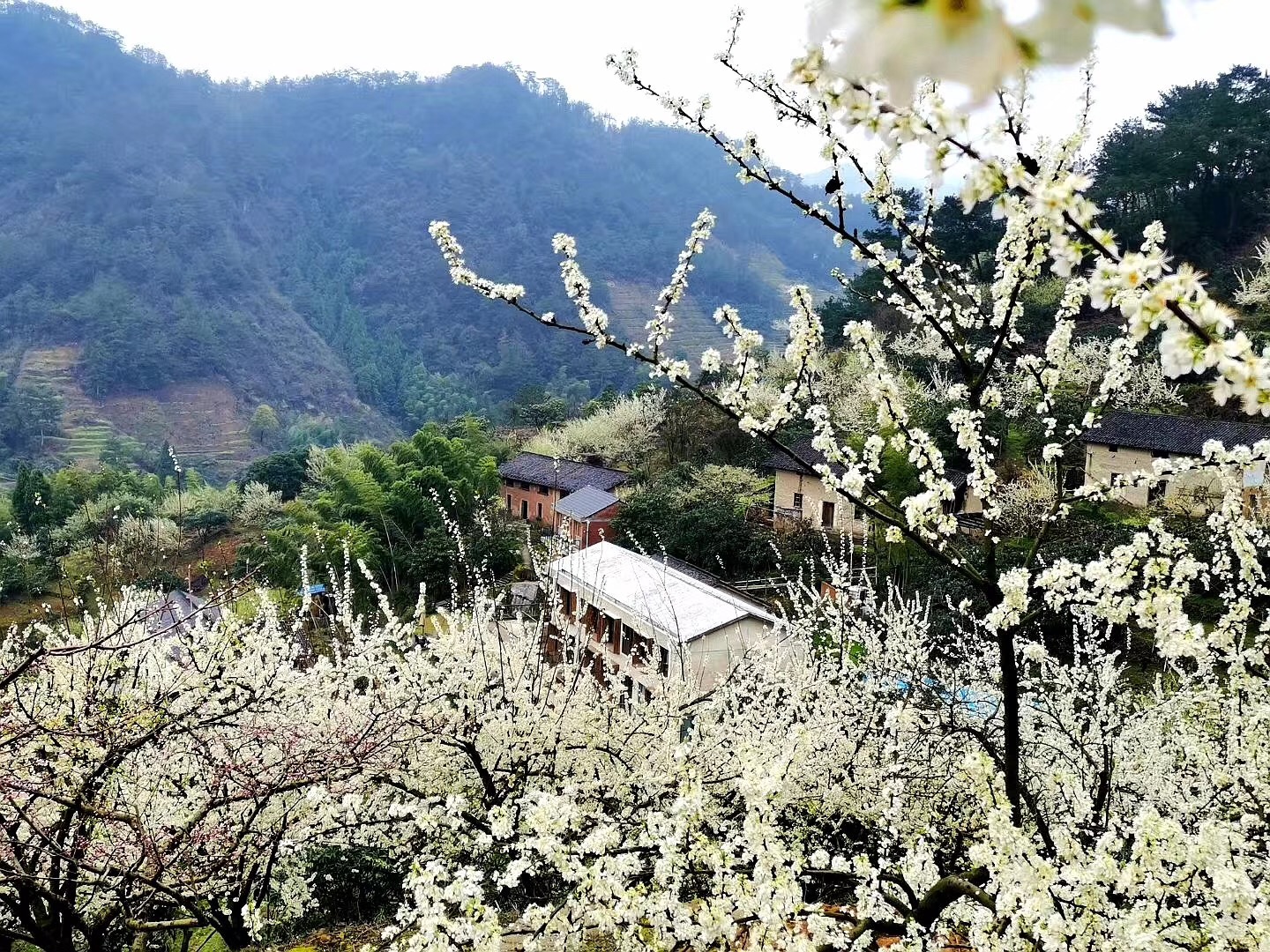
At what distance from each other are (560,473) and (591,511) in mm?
5446

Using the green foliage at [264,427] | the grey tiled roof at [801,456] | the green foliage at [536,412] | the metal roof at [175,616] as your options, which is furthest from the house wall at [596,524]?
the green foliage at [264,427]

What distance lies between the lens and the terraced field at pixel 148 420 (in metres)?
61.5

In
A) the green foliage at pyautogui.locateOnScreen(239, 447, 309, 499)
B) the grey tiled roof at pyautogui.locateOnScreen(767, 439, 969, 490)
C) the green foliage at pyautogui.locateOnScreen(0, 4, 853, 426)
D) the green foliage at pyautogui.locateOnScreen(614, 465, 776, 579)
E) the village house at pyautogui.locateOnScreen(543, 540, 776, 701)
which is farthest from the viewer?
the green foliage at pyautogui.locateOnScreen(0, 4, 853, 426)

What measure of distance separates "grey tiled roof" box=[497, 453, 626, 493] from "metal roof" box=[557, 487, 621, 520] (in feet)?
3.62

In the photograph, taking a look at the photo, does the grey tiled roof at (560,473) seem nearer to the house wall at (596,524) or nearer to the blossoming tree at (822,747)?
the house wall at (596,524)

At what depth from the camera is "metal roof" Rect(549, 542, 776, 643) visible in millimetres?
12992

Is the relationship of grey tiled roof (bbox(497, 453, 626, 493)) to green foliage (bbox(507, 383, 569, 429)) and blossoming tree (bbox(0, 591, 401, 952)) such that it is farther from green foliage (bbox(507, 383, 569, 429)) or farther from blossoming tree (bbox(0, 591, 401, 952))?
blossoming tree (bbox(0, 591, 401, 952))

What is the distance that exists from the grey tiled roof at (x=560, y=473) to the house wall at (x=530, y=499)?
288 millimetres

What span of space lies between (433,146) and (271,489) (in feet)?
356

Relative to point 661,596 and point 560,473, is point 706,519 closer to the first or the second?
point 661,596

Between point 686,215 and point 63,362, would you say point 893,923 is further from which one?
point 686,215

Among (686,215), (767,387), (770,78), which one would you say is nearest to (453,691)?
(770,78)

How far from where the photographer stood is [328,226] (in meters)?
119

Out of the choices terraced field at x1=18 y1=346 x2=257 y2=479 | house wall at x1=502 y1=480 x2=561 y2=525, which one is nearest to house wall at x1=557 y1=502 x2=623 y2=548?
house wall at x1=502 y1=480 x2=561 y2=525
